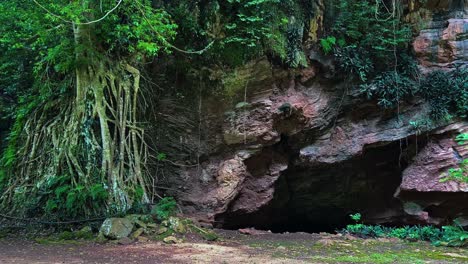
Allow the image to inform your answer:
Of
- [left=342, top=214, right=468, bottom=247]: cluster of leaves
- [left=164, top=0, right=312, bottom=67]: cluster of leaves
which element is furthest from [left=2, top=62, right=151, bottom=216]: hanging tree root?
[left=342, top=214, right=468, bottom=247]: cluster of leaves

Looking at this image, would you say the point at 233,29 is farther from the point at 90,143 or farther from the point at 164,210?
the point at 164,210

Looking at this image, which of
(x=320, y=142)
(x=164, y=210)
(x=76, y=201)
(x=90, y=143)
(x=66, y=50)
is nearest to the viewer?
(x=76, y=201)

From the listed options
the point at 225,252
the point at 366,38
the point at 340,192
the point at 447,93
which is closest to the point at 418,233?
the point at 340,192

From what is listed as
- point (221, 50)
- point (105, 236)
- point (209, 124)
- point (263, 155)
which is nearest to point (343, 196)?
point (263, 155)

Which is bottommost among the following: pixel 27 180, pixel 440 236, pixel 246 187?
pixel 440 236

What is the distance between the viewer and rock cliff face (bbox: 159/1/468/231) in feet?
30.5

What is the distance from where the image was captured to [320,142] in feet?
33.3

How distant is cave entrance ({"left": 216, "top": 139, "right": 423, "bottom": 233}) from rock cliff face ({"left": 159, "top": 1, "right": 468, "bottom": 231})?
60 mm

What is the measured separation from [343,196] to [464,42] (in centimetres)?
503

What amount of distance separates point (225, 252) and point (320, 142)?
5.18m

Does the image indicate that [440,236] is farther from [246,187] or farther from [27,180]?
[27,180]

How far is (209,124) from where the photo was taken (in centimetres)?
956

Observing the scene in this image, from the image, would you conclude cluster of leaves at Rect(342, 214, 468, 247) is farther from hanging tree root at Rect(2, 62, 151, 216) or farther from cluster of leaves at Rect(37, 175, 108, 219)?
cluster of leaves at Rect(37, 175, 108, 219)

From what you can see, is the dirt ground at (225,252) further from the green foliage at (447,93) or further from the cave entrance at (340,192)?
the green foliage at (447,93)
